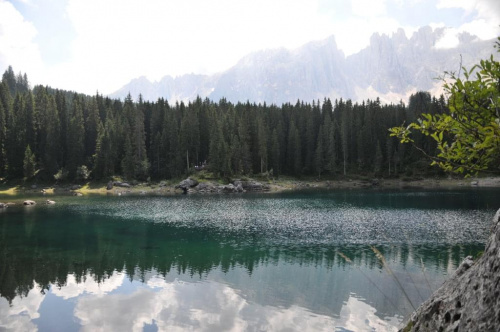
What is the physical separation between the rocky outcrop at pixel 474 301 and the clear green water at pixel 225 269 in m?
1.75

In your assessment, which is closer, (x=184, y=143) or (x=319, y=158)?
(x=184, y=143)

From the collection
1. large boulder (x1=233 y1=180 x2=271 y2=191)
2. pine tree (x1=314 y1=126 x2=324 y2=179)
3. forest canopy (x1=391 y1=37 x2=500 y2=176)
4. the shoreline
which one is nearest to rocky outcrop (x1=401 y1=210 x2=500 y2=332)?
forest canopy (x1=391 y1=37 x2=500 y2=176)

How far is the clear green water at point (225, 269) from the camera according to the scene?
18.5 meters

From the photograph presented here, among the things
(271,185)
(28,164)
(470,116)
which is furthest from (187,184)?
(470,116)

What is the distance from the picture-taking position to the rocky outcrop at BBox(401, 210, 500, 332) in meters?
4.24

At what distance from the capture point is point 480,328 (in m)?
4.30

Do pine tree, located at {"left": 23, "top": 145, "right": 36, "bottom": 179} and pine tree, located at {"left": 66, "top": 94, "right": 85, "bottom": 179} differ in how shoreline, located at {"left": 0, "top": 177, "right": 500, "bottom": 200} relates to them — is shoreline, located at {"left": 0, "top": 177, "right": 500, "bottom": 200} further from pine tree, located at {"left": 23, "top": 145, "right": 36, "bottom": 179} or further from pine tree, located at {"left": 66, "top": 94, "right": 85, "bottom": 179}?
pine tree, located at {"left": 66, "top": 94, "right": 85, "bottom": 179}

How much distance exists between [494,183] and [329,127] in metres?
55.9

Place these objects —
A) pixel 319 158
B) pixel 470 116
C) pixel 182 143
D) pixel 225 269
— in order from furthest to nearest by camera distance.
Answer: pixel 319 158 → pixel 182 143 → pixel 225 269 → pixel 470 116

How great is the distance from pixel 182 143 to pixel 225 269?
292ft

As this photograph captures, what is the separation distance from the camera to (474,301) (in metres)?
4.68

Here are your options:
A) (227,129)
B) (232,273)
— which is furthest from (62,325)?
(227,129)

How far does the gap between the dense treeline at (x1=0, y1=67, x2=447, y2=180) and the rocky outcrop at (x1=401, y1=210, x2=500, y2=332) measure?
321 feet

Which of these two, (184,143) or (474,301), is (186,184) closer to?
Result: (184,143)
